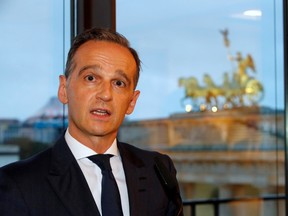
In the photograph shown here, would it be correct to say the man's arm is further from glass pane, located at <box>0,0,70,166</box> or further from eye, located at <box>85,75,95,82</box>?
glass pane, located at <box>0,0,70,166</box>

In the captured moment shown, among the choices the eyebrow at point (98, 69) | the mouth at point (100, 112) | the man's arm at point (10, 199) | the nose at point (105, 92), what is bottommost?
the man's arm at point (10, 199)

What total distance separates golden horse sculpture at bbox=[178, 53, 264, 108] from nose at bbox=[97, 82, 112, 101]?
238 inches

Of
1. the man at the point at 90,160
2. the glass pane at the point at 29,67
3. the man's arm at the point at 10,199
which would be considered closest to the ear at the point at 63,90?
the man at the point at 90,160

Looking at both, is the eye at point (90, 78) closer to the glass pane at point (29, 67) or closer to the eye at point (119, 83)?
the eye at point (119, 83)

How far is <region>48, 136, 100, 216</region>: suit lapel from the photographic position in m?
1.27

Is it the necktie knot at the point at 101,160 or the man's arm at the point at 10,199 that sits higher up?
the necktie knot at the point at 101,160

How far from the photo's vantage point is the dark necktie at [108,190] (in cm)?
130

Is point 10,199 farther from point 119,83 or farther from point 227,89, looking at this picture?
point 227,89

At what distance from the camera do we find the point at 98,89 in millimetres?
1327

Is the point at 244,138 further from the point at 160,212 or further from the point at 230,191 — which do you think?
the point at 160,212

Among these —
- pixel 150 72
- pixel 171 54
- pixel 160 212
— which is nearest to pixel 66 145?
pixel 160 212

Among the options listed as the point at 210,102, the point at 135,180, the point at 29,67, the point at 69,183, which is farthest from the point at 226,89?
the point at 69,183

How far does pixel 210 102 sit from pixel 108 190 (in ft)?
22.0

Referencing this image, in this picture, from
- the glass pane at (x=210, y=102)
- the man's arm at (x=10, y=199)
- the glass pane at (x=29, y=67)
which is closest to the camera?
the man's arm at (x=10, y=199)
